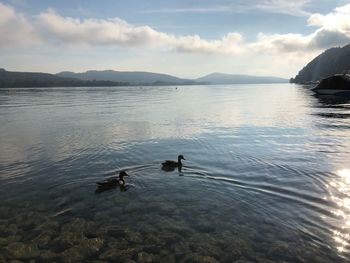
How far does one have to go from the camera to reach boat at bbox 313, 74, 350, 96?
103m

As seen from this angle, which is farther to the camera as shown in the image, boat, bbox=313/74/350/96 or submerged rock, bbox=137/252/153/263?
boat, bbox=313/74/350/96

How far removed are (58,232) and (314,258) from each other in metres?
10.7

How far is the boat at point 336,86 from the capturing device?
10335cm

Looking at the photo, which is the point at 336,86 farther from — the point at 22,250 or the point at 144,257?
the point at 22,250

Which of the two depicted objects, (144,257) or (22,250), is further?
A: (22,250)

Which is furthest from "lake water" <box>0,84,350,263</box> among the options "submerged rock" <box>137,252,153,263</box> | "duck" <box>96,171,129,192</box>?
"duck" <box>96,171,129,192</box>

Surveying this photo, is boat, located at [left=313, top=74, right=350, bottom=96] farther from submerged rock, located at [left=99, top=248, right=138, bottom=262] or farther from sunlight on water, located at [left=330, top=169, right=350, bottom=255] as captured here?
submerged rock, located at [left=99, top=248, right=138, bottom=262]

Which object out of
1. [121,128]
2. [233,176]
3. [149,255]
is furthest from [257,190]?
[121,128]

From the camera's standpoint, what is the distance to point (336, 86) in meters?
106

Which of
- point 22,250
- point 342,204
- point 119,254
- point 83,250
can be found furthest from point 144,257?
point 342,204

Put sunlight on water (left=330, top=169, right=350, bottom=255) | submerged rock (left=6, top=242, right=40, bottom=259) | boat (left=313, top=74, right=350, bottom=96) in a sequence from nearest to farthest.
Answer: submerged rock (left=6, top=242, right=40, bottom=259) < sunlight on water (left=330, top=169, right=350, bottom=255) < boat (left=313, top=74, right=350, bottom=96)

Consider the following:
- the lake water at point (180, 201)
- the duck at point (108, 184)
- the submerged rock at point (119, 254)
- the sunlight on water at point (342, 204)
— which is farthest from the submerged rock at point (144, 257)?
the duck at point (108, 184)

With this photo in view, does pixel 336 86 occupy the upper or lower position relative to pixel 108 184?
upper

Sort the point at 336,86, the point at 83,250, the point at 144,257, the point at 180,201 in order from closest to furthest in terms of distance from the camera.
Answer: the point at 144,257
the point at 83,250
the point at 180,201
the point at 336,86
